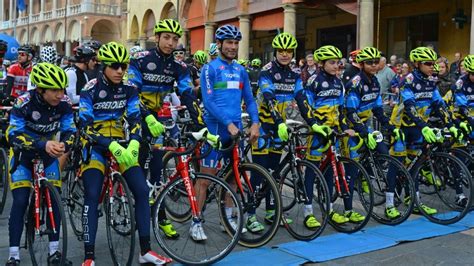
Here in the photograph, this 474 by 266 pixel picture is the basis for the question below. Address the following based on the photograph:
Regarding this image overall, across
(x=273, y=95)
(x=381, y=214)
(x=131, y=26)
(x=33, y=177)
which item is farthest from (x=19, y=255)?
(x=131, y=26)

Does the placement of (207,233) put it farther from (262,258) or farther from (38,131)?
(38,131)

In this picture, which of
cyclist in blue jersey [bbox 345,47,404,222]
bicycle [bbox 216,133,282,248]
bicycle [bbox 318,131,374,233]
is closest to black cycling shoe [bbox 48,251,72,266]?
bicycle [bbox 216,133,282,248]

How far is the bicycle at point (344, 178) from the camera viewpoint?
6.42m

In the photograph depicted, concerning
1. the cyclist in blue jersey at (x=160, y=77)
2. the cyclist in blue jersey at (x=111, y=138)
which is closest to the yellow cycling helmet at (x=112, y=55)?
the cyclist in blue jersey at (x=111, y=138)

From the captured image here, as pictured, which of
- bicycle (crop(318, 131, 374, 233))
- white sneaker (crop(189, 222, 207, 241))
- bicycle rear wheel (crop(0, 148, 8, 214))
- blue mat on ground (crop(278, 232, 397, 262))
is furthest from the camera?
bicycle rear wheel (crop(0, 148, 8, 214))

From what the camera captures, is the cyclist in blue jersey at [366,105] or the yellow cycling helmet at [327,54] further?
the cyclist in blue jersey at [366,105]

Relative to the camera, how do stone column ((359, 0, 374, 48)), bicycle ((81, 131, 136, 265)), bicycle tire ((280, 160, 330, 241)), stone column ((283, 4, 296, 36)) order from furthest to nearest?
stone column ((283, 4, 296, 36)) → stone column ((359, 0, 374, 48)) → bicycle tire ((280, 160, 330, 241)) → bicycle ((81, 131, 136, 265))

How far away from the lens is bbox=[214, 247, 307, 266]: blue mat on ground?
535 centimetres

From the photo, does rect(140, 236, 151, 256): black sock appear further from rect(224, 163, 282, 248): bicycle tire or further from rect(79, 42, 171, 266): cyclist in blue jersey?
rect(224, 163, 282, 248): bicycle tire

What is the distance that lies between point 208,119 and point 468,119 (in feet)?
14.5

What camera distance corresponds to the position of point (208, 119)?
6.15m

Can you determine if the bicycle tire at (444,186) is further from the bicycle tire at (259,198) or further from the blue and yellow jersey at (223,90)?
the blue and yellow jersey at (223,90)

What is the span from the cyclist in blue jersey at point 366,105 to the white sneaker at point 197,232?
207cm

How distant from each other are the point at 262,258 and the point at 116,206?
1.51 m
